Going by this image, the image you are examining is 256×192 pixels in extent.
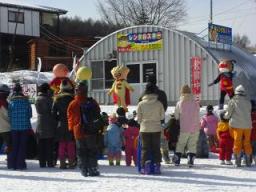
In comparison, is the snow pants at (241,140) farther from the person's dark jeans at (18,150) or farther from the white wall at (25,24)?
the white wall at (25,24)

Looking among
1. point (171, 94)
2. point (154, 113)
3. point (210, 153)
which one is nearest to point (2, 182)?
point (154, 113)

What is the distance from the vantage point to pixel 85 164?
9.77m

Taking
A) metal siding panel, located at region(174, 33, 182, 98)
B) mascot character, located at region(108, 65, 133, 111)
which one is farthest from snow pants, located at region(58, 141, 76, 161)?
metal siding panel, located at region(174, 33, 182, 98)

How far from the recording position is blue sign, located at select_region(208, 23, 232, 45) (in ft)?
84.8

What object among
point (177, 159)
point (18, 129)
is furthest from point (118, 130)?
point (18, 129)

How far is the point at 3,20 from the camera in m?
47.7

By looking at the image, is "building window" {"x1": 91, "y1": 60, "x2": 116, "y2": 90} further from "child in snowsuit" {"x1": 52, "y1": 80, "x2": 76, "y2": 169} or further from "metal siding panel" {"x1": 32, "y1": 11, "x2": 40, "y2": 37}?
"metal siding panel" {"x1": 32, "y1": 11, "x2": 40, "y2": 37}

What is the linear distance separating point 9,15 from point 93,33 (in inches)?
832

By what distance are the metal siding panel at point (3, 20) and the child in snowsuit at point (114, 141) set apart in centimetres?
3729

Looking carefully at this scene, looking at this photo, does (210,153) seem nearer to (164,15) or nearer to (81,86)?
(81,86)

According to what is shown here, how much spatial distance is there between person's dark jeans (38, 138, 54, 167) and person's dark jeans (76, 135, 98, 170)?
1.53 metres

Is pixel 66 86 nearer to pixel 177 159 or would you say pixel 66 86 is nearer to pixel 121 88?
pixel 177 159

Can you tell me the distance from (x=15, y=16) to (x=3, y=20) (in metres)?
1.61

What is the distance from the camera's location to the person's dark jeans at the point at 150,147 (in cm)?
998
